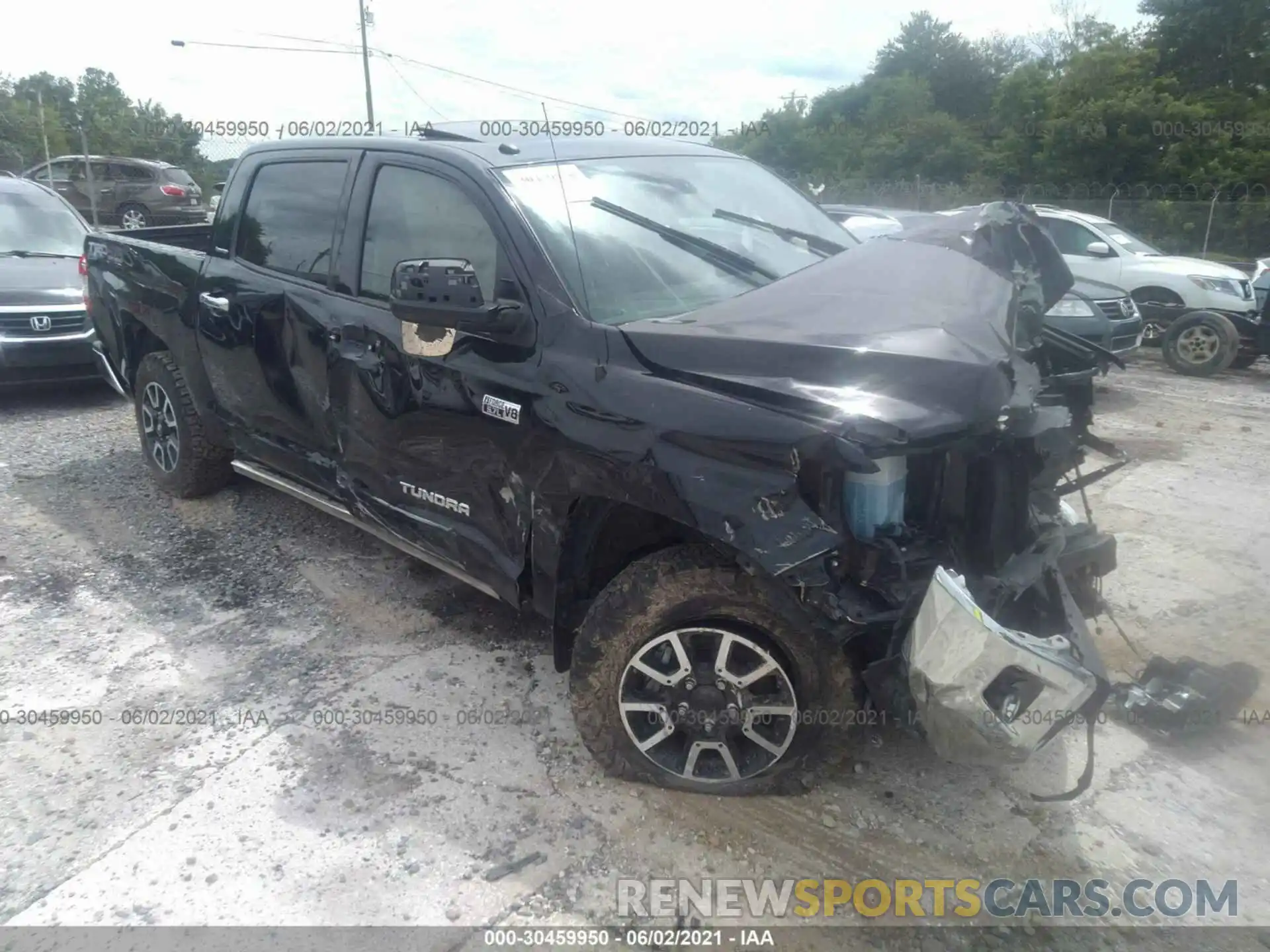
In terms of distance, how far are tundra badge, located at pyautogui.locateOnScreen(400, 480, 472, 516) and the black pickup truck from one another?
0.5 inches

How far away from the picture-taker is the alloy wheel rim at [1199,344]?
941 centimetres

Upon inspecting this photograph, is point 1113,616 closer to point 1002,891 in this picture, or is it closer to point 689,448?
point 1002,891

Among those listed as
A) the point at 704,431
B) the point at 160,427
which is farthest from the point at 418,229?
the point at 160,427

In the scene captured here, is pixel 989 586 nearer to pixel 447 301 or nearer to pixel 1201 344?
pixel 447 301

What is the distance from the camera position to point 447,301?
2893 mm

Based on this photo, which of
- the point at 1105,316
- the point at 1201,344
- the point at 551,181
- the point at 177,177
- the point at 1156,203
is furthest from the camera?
the point at 1156,203

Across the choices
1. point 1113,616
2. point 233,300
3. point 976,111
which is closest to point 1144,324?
point 1113,616

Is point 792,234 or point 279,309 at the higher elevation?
point 792,234

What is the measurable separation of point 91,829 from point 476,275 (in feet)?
6.76

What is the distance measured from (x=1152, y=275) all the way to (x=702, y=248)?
905 centimetres

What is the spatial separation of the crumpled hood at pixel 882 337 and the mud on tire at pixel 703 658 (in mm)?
550

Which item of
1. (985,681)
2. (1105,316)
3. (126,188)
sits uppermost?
(126,188)

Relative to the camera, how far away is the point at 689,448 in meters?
2.54

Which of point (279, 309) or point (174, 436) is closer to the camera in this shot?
point (279, 309)
